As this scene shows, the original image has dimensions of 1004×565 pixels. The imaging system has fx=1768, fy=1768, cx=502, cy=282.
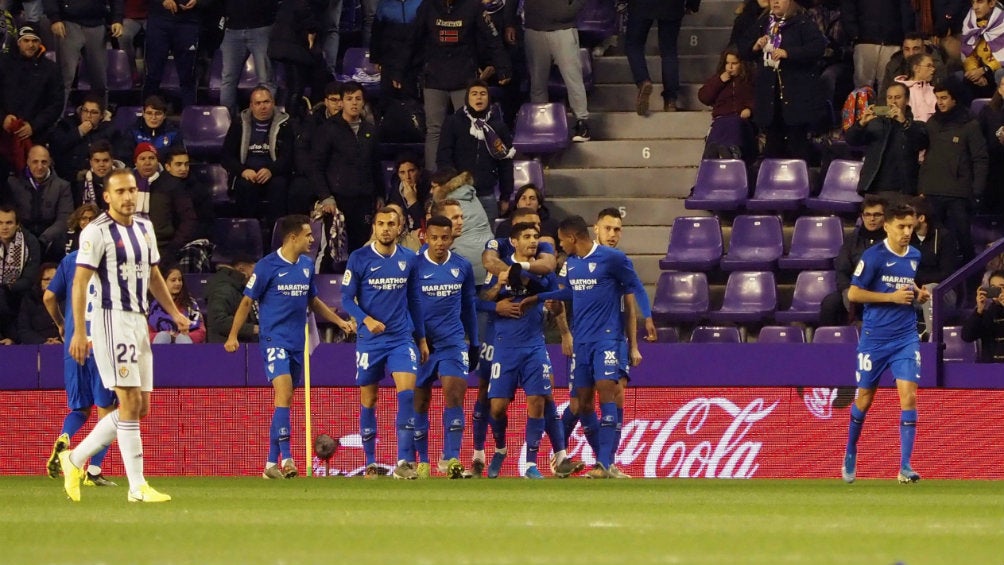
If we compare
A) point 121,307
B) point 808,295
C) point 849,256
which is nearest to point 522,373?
point 849,256

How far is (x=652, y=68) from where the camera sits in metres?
21.0

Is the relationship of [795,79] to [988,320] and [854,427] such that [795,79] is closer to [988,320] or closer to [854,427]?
[988,320]

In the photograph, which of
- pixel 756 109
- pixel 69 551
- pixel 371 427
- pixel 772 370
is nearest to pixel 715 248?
pixel 756 109

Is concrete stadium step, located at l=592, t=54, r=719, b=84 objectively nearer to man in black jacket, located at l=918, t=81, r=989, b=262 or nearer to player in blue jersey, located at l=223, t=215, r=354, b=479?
man in black jacket, located at l=918, t=81, r=989, b=262

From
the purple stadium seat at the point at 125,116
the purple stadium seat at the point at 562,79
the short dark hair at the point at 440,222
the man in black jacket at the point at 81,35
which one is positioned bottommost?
the short dark hair at the point at 440,222

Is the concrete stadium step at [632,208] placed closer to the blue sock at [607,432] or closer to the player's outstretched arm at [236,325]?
the blue sock at [607,432]

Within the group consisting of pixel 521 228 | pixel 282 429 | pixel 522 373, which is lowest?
pixel 282 429

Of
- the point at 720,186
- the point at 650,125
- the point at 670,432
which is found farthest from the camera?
the point at 650,125

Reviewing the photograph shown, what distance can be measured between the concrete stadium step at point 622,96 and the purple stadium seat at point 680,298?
3.25m

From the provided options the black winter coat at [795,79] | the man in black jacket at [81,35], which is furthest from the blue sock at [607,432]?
the man in black jacket at [81,35]

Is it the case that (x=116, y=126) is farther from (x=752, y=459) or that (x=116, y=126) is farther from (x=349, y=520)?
(x=349, y=520)

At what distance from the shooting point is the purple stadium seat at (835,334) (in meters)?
16.5

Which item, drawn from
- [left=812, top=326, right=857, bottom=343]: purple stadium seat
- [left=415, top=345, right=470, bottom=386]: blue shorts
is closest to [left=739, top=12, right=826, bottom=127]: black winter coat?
[left=812, top=326, right=857, bottom=343]: purple stadium seat

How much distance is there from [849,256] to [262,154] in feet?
21.5
